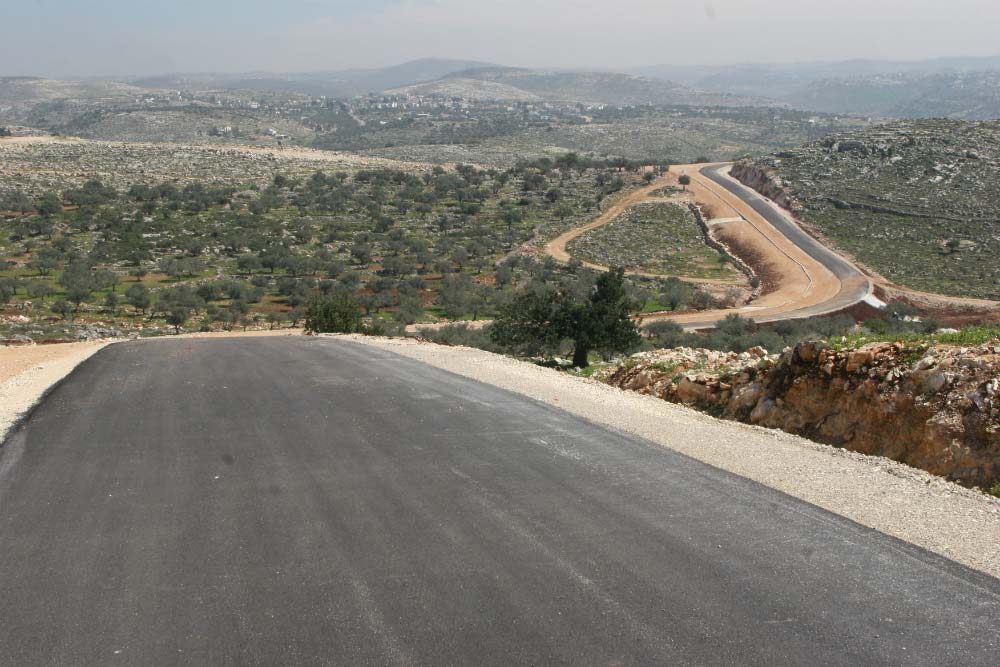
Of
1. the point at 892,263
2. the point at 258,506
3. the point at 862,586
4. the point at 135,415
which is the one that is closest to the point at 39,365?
the point at 135,415

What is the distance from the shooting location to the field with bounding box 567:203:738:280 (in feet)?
209

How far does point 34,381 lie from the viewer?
15547mm

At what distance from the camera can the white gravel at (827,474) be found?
7.22m

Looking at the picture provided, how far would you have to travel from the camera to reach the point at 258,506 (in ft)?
26.1

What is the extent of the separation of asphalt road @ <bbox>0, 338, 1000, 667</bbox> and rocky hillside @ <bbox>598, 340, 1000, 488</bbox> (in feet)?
Result: 7.92

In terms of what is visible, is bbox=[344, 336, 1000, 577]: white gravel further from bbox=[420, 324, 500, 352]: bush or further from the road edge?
bbox=[420, 324, 500, 352]: bush

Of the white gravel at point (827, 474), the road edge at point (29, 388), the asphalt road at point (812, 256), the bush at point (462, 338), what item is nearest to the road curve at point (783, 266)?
the asphalt road at point (812, 256)

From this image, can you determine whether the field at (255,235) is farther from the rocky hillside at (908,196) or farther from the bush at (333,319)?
the rocky hillside at (908,196)

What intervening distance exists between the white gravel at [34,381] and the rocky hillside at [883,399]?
A: 10.6m

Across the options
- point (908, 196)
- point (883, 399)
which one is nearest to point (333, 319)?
point (883, 399)

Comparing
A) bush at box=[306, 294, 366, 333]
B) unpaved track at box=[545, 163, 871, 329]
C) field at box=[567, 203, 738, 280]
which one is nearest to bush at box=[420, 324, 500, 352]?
bush at box=[306, 294, 366, 333]

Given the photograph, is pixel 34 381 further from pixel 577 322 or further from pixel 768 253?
pixel 768 253

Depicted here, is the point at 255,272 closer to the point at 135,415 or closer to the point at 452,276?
the point at 452,276

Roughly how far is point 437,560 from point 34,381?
12.4 metres
